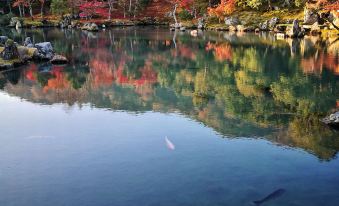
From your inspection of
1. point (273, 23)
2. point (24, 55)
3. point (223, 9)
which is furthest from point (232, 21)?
point (24, 55)

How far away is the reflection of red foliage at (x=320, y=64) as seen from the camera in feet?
146

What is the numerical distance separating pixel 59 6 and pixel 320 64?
7834 centimetres

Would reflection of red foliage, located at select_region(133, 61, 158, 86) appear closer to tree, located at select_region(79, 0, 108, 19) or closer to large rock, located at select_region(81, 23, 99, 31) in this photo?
large rock, located at select_region(81, 23, 99, 31)

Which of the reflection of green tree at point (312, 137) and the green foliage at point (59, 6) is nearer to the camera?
the reflection of green tree at point (312, 137)

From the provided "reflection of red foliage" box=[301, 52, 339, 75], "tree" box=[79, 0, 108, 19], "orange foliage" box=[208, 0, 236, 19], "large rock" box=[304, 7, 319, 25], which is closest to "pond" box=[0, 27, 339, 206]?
"reflection of red foliage" box=[301, 52, 339, 75]

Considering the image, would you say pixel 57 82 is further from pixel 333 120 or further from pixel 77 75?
pixel 333 120

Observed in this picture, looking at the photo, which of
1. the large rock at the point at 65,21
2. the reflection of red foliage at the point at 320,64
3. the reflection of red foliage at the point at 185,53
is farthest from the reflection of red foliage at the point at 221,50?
the large rock at the point at 65,21

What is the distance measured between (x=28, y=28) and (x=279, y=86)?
81708 mm

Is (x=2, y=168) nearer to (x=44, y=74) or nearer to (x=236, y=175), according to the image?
(x=236, y=175)

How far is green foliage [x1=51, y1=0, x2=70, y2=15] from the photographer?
353 ft

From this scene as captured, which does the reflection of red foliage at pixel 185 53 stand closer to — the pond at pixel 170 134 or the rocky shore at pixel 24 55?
the pond at pixel 170 134

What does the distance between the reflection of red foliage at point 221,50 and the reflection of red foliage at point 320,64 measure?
32.2 ft

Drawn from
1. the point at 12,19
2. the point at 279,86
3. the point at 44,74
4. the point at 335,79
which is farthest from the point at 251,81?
the point at 12,19

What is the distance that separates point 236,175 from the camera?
61.2ft
